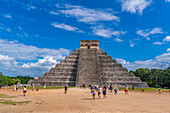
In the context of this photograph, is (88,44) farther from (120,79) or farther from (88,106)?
(88,106)

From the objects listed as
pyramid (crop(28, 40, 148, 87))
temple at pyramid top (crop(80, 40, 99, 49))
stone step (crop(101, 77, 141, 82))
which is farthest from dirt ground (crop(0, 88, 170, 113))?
temple at pyramid top (crop(80, 40, 99, 49))

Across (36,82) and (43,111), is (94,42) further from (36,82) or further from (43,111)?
(43,111)

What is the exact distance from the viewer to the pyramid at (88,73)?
39969 millimetres

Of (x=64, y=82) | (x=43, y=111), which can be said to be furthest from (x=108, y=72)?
(x=43, y=111)

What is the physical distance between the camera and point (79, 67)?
44.4m

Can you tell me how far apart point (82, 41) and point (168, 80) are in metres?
30.8

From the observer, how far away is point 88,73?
139ft

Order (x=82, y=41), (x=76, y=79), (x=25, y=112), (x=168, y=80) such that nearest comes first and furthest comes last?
(x=25, y=112) < (x=76, y=79) < (x=168, y=80) < (x=82, y=41)

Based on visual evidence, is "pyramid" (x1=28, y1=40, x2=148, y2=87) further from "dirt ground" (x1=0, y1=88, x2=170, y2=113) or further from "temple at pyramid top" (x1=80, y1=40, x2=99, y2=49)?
"dirt ground" (x1=0, y1=88, x2=170, y2=113)

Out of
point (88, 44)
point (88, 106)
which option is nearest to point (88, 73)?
point (88, 44)

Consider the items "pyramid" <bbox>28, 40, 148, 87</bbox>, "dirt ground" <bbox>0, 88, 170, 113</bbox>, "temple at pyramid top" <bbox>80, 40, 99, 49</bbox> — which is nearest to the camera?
"dirt ground" <bbox>0, 88, 170, 113</bbox>

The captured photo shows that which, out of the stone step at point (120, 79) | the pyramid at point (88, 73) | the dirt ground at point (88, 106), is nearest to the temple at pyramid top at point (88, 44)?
the pyramid at point (88, 73)

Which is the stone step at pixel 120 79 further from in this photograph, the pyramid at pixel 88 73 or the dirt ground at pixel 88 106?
the dirt ground at pixel 88 106

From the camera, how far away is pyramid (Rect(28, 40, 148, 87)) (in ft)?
131
